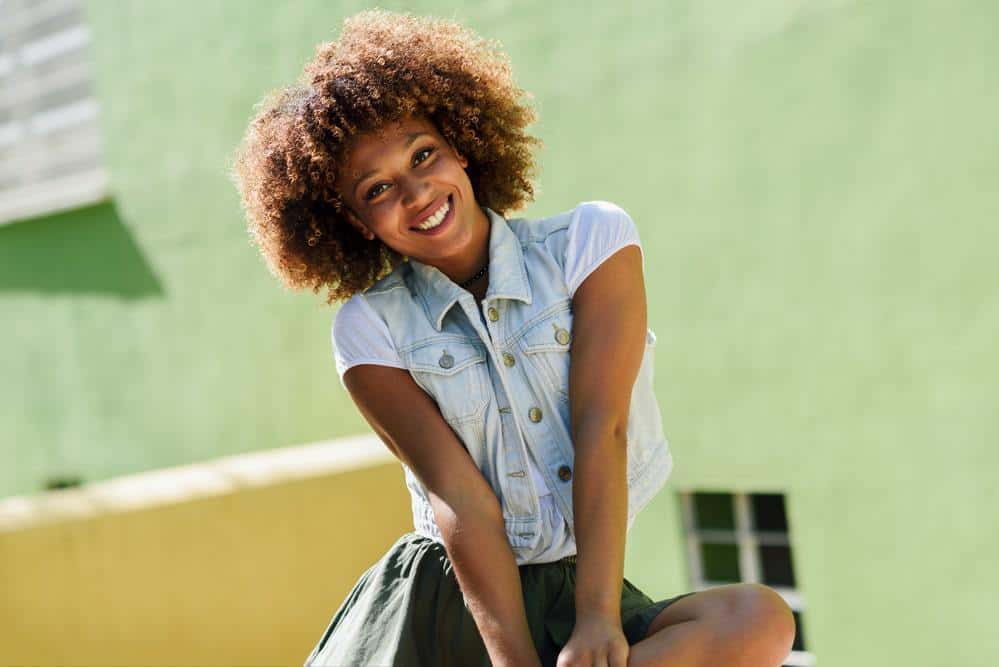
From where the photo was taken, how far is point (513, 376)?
2.50 meters

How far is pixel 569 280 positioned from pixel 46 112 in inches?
228

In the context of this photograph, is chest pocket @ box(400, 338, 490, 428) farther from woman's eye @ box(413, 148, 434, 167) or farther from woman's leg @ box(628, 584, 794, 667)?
woman's leg @ box(628, 584, 794, 667)

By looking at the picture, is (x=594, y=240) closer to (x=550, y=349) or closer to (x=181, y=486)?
(x=550, y=349)

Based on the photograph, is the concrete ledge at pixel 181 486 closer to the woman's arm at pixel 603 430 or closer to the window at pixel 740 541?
the window at pixel 740 541

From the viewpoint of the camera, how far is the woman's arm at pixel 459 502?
2.26 m

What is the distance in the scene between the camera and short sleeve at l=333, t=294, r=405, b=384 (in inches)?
99.2

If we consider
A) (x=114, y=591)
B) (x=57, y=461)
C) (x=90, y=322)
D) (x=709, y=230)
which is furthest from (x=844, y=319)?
(x=57, y=461)

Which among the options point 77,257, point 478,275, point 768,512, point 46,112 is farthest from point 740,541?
point 46,112

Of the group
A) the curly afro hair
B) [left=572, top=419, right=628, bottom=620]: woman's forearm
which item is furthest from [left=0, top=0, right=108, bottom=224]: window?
[left=572, top=419, right=628, bottom=620]: woman's forearm

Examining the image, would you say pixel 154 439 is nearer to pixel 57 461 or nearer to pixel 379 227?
pixel 57 461

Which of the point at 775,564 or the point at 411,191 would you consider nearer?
the point at 411,191

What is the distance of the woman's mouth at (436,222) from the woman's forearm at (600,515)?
0.54m

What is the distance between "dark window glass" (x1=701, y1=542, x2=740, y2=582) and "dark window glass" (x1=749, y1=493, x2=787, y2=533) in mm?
189

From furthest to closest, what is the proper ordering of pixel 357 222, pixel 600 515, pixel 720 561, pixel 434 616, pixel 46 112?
pixel 46 112
pixel 720 561
pixel 357 222
pixel 434 616
pixel 600 515
